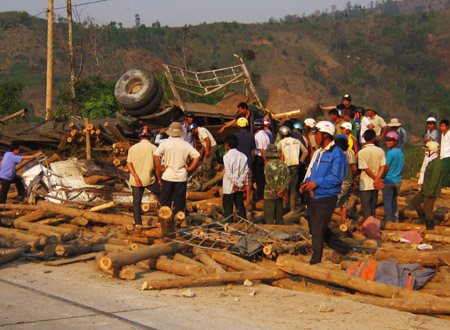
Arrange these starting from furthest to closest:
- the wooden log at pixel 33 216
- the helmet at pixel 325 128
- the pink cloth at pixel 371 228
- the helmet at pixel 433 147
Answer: the wooden log at pixel 33 216 → the helmet at pixel 433 147 → the pink cloth at pixel 371 228 → the helmet at pixel 325 128

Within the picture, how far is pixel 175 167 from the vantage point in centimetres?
1004

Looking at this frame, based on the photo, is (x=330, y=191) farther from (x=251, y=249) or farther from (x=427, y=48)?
(x=427, y=48)

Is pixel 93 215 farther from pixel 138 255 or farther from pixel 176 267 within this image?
pixel 176 267

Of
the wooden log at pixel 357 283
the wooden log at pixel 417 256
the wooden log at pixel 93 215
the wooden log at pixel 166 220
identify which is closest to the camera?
the wooden log at pixel 357 283

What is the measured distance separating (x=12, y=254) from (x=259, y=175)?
534 centimetres

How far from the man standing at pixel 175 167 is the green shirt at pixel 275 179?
53.4 inches

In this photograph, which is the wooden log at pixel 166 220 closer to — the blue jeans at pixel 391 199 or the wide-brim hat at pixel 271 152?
the wide-brim hat at pixel 271 152

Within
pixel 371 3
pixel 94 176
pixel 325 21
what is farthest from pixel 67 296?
pixel 371 3

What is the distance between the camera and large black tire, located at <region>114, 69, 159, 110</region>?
622 inches

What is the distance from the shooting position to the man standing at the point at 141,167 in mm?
10477

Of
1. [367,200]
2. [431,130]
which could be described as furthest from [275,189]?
[431,130]

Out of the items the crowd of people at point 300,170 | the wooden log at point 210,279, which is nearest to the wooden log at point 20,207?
the crowd of people at point 300,170

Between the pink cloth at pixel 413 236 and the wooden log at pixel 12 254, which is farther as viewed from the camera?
the pink cloth at pixel 413 236

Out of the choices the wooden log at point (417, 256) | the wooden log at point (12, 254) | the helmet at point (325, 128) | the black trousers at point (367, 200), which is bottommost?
the wooden log at point (12, 254)
